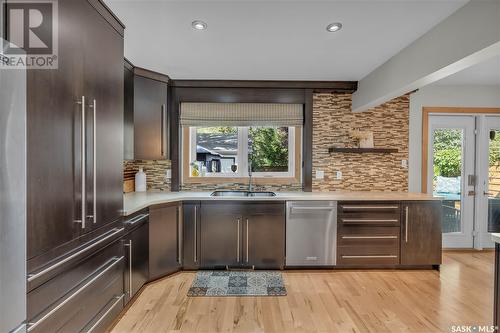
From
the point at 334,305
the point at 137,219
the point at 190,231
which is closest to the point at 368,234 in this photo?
the point at 334,305

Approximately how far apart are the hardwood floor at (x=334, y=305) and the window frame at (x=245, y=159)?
4.29 feet

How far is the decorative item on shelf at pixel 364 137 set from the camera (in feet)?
12.0

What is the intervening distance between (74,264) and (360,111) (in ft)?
11.8

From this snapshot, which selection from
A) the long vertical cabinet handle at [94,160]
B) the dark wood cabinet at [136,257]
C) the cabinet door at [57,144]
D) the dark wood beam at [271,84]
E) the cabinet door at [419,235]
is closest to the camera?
the cabinet door at [57,144]

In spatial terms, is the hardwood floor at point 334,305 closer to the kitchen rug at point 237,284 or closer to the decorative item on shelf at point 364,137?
the kitchen rug at point 237,284

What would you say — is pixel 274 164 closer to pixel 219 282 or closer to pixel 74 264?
pixel 219 282

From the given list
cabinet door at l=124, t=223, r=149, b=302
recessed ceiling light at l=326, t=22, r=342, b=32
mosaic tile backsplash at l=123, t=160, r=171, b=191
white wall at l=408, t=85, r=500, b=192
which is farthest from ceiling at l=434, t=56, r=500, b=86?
cabinet door at l=124, t=223, r=149, b=302

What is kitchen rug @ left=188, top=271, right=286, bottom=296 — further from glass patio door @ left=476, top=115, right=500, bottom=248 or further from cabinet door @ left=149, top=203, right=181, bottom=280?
glass patio door @ left=476, top=115, right=500, bottom=248

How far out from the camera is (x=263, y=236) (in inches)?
125

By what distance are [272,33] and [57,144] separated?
176cm

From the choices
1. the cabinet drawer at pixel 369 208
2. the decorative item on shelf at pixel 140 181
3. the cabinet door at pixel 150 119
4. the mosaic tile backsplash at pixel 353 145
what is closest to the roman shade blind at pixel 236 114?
the cabinet door at pixel 150 119

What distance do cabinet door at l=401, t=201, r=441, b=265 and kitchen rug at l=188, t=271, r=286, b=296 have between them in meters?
1.59

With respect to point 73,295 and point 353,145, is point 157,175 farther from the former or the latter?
point 353,145

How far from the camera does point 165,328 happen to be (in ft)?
6.89
